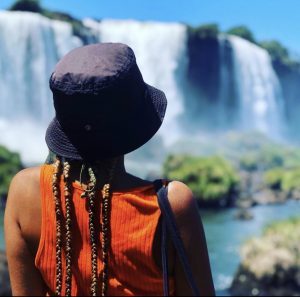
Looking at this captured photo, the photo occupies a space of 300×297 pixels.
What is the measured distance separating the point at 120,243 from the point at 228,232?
9.81 m

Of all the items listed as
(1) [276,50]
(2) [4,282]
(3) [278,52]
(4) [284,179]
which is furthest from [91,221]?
(3) [278,52]

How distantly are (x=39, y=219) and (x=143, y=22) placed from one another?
1277 cm

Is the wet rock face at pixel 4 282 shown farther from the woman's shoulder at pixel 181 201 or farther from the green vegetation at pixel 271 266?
the woman's shoulder at pixel 181 201

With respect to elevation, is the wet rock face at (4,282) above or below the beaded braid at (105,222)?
below

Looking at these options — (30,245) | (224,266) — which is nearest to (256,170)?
(224,266)

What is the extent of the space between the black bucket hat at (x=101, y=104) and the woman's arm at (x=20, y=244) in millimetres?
70

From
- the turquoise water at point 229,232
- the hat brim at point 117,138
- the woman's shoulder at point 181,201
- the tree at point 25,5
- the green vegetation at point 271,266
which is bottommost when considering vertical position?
the turquoise water at point 229,232

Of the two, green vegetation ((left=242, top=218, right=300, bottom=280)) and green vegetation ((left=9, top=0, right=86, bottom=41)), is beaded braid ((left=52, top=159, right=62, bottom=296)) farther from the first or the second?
green vegetation ((left=9, top=0, right=86, bottom=41))

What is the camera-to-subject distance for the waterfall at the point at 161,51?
13.0m

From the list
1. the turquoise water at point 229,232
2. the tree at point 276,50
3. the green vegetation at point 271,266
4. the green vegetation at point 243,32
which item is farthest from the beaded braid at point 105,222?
the tree at point 276,50

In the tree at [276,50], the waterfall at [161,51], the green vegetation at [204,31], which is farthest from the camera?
→ the tree at [276,50]

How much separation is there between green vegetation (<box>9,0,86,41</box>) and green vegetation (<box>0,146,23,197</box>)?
8.99ft

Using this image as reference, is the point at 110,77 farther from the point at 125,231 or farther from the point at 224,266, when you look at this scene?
the point at 224,266

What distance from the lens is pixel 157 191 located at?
846 millimetres
